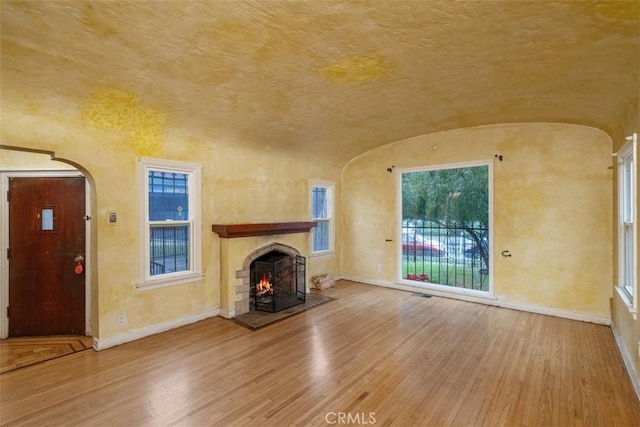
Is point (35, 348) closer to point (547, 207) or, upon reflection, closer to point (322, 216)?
point (322, 216)

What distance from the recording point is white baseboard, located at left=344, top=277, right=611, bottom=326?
4.06 metres

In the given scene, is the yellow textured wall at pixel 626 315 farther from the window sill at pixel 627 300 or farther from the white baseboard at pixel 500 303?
the white baseboard at pixel 500 303

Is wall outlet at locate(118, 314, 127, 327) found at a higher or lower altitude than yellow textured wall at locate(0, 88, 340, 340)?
lower

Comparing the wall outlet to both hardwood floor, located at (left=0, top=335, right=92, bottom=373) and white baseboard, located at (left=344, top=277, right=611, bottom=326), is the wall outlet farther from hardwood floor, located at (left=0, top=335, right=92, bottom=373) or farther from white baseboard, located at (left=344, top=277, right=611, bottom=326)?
white baseboard, located at (left=344, top=277, right=611, bottom=326)

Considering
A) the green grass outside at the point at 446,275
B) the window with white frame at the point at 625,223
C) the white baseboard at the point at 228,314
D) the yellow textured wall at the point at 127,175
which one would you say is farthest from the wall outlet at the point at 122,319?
the window with white frame at the point at 625,223

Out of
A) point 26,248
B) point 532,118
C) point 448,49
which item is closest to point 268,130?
point 448,49

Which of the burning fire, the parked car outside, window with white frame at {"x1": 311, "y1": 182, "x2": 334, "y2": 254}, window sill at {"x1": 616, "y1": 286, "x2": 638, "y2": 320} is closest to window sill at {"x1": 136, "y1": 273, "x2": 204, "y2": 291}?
the burning fire

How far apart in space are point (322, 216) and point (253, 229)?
86.0 inches

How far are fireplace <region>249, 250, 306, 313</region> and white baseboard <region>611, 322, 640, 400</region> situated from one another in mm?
3729

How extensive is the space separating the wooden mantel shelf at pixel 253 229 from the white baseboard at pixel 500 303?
219 centimetres

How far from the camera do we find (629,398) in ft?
7.98

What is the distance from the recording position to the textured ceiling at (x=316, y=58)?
1.89 meters

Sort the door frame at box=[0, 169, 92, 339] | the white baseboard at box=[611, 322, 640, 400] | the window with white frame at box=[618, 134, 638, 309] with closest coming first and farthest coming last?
the white baseboard at box=[611, 322, 640, 400] → the window with white frame at box=[618, 134, 638, 309] → the door frame at box=[0, 169, 92, 339]

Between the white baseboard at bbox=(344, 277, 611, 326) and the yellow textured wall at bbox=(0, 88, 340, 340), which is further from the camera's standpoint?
the white baseboard at bbox=(344, 277, 611, 326)
